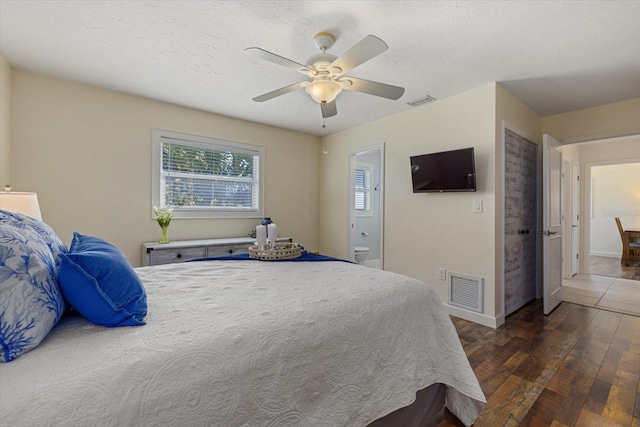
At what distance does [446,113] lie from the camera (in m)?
3.36

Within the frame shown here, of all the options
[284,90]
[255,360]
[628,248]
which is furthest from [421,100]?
[628,248]

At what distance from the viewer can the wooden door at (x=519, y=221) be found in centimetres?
328

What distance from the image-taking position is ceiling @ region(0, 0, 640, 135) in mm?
1900

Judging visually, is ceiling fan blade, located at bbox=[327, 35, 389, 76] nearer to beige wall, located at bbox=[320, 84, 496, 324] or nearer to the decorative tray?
the decorative tray

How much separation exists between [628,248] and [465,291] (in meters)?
5.66

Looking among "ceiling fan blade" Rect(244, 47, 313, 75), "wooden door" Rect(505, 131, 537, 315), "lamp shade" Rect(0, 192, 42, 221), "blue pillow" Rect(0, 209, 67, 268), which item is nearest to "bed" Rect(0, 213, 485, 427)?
"blue pillow" Rect(0, 209, 67, 268)

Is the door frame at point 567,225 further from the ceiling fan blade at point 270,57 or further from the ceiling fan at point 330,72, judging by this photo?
the ceiling fan blade at point 270,57

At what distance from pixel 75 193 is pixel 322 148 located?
3.48 m

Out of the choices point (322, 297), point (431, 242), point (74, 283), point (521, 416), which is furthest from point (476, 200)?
point (74, 283)

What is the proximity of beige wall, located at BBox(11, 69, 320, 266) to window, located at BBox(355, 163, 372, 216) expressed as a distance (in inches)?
107

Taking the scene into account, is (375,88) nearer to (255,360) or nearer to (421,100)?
(421,100)

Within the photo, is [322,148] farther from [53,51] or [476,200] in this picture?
[53,51]

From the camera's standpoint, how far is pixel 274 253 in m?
2.23

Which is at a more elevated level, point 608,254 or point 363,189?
point 363,189
